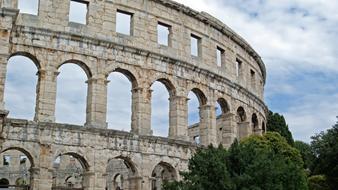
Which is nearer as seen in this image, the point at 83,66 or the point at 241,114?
the point at 83,66

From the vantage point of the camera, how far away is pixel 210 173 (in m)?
15.1

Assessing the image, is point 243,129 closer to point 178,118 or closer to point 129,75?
point 178,118

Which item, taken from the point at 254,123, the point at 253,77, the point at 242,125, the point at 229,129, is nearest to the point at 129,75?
the point at 229,129

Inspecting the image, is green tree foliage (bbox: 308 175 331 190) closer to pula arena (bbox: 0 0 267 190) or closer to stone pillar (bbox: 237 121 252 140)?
pula arena (bbox: 0 0 267 190)

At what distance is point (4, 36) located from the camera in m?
20.5

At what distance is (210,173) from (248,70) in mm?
18120

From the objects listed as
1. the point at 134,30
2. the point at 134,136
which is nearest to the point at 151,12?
the point at 134,30

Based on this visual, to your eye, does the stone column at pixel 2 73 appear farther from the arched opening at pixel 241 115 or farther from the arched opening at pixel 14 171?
the arched opening at pixel 14 171

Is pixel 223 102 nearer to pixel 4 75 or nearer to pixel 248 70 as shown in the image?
pixel 248 70

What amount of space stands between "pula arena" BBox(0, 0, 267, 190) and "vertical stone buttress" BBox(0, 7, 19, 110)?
39 millimetres

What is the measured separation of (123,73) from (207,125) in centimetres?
549

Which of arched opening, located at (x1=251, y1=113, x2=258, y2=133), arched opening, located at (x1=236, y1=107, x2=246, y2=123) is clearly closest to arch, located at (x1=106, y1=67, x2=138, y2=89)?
arched opening, located at (x1=236, y1=107, x2=246, y2=123)

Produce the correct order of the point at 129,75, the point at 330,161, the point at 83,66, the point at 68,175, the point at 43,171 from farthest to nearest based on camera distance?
1. the point at 68,175
2. the point at 330,161
3. the point at 129,75
4. the point at 83,66
5. the point at 43,171

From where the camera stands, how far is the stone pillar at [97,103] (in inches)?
885
